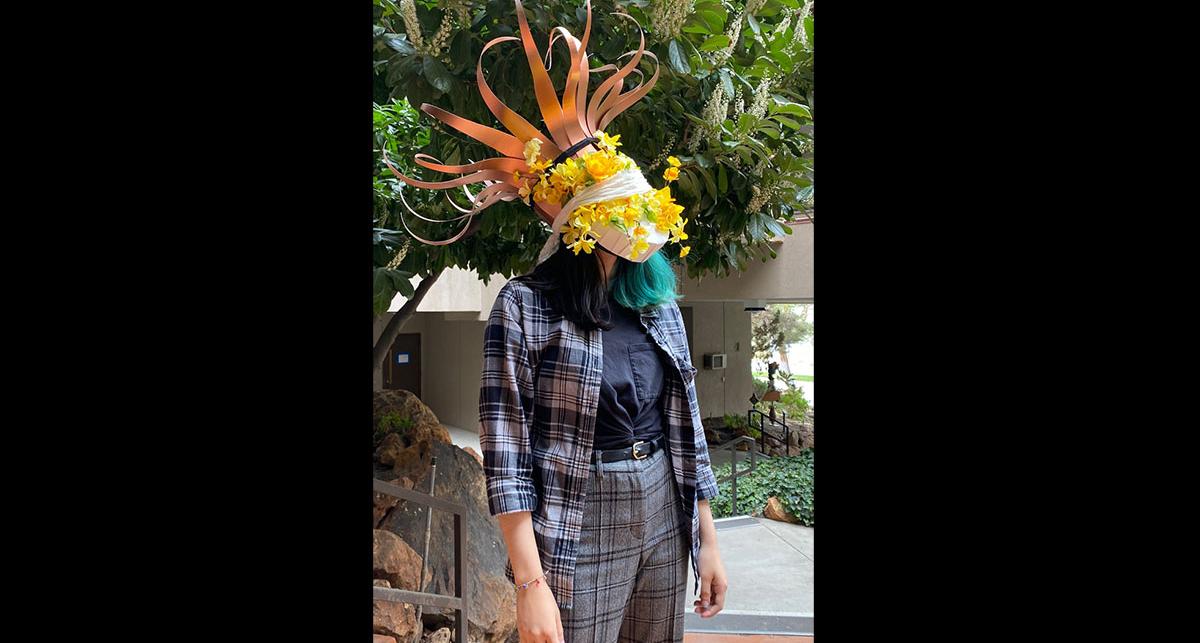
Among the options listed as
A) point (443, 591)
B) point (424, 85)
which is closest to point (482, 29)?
point (424, 85)

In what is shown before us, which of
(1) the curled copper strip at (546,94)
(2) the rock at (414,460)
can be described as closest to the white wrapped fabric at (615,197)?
(1) the curled copper strip at (546,94)

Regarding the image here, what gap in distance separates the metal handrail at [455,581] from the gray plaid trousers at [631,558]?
0.97 meters

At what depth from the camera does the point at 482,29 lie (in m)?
1.56

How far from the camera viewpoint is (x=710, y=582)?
135 centimetres

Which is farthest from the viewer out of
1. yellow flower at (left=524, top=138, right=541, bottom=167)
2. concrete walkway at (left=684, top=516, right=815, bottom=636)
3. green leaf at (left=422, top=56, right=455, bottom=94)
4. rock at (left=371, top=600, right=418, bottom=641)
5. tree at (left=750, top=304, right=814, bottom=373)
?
tree at (left=750, top=304, right=814, bottom=373)

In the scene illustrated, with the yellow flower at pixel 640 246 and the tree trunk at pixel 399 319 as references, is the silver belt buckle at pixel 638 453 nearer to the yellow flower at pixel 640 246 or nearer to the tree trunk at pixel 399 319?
the yellow flower at pixel 640 246

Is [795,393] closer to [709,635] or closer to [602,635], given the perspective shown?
[709,635]

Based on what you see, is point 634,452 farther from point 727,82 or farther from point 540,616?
point 727,82

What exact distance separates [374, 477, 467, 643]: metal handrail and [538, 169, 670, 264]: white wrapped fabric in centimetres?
113

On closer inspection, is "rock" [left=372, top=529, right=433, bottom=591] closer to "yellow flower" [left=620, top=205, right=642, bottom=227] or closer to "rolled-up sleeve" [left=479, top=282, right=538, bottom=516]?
"rolled-up sleeve" [left=479, top=282, right=538, bottom=516]

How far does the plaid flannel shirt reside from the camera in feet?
3.83

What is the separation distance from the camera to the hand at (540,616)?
1.15 metres

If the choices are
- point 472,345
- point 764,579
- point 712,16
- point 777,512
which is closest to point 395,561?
point 712,16

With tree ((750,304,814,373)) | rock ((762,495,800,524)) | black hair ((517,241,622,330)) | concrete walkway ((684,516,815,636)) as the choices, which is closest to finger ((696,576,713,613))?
black hair ((517,241,622,330))
